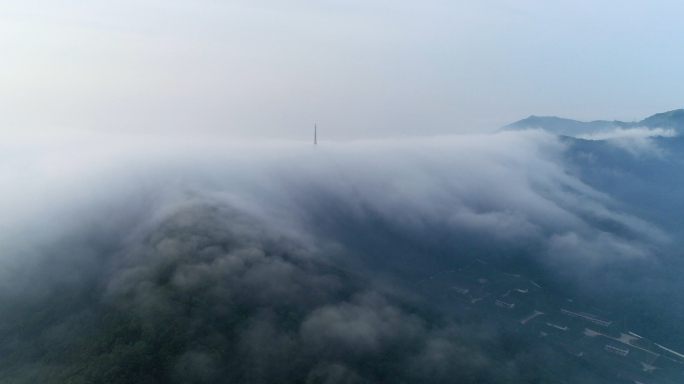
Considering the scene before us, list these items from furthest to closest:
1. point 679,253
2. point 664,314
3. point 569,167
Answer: point 569,167 → point 679,253 → point 664,314

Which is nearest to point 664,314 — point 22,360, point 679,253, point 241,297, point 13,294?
point 679,253

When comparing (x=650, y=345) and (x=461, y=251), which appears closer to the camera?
(x=650, y=345)

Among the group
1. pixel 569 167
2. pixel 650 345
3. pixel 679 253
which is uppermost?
pixel 569 167

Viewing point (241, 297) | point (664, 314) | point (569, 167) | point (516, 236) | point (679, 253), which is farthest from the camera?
point (569, 167)

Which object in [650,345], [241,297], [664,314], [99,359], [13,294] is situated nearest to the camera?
[99,359]

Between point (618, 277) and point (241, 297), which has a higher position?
point (241, 297)

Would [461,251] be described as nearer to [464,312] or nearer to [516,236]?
[516,236]

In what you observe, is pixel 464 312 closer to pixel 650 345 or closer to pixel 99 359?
pixel 650 345

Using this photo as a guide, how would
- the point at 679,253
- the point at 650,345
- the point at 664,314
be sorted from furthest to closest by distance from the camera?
1. the point at 679,253
2. the point at 664,314
3. the point at 650,345

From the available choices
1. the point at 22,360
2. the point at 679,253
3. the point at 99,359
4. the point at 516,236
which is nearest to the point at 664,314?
the point at 679,253
